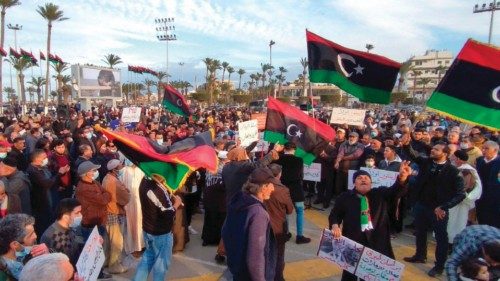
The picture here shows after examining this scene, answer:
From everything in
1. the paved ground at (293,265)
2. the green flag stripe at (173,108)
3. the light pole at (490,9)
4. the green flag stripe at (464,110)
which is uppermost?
the light pole at (490,9)

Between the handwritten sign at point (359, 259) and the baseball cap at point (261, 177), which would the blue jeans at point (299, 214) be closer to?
the handwritten sign at point (359, 259)

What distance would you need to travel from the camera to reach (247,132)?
28.5 feet

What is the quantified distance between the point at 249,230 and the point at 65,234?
187 centimetres

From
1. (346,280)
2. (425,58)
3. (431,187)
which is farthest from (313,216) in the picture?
(425,58)

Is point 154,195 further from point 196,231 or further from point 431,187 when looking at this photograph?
point 431,187

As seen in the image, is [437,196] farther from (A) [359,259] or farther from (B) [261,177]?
(B) [261,177]

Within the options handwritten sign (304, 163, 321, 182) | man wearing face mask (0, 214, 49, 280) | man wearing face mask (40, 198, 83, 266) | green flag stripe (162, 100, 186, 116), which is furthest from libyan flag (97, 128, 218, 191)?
green flag stripe (162, 100, 186, 116)

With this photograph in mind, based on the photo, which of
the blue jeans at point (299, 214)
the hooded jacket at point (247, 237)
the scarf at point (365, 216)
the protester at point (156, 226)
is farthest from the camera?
the blue jeans at point (299, 214)

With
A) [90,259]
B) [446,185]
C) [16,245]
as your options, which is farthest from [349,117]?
[16,245]

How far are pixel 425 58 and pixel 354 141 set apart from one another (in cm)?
12756

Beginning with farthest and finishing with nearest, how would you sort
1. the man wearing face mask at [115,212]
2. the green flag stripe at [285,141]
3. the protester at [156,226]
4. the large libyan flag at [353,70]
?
the large libyan flag at [353,70] → the green flag stripe at [285,141] → the man wearing face mask at [115,212] → the protester at [156,226]

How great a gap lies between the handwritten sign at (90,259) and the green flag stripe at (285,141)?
422 centimetres

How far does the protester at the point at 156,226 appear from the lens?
4.73 m

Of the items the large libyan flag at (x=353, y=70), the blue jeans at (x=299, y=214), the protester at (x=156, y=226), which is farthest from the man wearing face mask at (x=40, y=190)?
the large libyan flag at (x=353, y=70)
